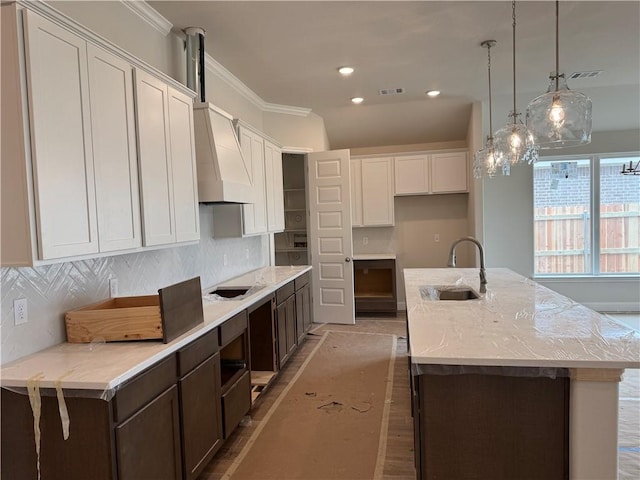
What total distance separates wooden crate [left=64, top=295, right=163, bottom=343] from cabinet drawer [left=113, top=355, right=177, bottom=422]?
16 centimetres

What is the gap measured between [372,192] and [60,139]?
15.6 ft

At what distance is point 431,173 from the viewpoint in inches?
232

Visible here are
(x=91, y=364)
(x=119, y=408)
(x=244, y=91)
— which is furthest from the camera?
(x=244, y=91)

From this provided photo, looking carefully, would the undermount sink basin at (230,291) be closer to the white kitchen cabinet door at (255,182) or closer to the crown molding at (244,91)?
the white kitchen cabinet door at (255,182)

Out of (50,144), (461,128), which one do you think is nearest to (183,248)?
(50,144)

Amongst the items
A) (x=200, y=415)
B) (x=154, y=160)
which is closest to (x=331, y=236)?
(x=154, y=160)

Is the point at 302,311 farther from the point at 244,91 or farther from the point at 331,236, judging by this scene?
the point at 244,91

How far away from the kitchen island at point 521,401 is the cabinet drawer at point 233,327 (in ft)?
3.98

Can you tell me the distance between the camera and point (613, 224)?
19.6 ft

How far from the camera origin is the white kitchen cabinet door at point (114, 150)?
6.15 feet

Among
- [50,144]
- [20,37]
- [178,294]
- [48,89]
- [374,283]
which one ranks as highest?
[20,37]

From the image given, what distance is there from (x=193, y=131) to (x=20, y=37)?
131 cm

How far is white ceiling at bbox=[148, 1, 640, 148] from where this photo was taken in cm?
298

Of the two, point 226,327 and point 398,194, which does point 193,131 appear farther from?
point 398,194
